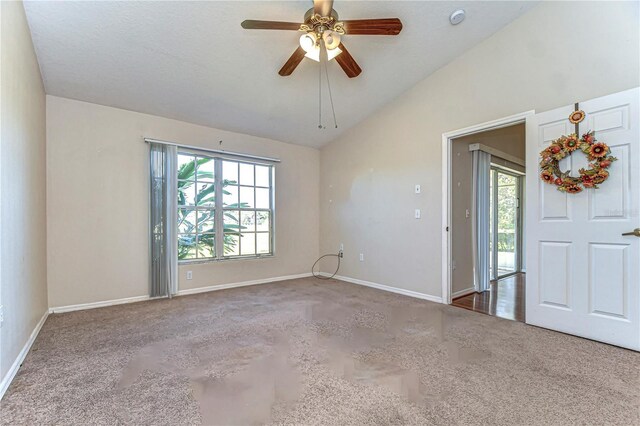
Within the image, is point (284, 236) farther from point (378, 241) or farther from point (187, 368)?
point (187, 368)

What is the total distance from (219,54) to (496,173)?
478 cm

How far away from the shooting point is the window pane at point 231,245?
4566mm

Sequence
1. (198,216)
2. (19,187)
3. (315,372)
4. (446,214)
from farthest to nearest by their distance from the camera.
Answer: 1. (198,216)
2. (446,214)
3. (19,187)
4. (315,372)

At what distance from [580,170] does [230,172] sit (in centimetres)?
417

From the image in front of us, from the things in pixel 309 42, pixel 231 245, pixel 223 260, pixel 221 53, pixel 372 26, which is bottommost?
pixel 223 260

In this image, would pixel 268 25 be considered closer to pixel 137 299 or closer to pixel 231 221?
pixel 231 221

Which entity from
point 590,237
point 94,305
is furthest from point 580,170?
point 94,305

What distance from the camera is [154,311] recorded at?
11.1ft

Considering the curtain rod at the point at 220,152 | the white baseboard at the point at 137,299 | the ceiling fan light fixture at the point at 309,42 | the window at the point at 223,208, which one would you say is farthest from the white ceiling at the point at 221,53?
the white baseboard at the point at 137,299

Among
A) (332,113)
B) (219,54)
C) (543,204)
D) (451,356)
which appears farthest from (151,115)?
(543,204)

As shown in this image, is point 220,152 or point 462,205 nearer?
point 462,205

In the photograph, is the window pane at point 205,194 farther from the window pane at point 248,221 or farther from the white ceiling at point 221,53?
the white ceiling at point 221,53

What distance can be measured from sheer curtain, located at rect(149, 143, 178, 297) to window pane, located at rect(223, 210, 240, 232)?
2.46ft

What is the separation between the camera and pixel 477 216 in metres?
4.46
